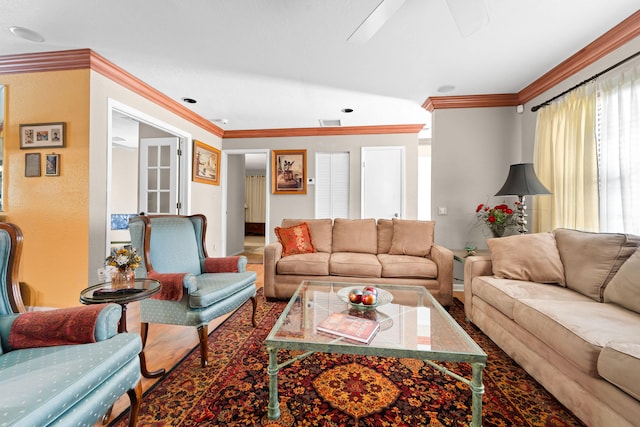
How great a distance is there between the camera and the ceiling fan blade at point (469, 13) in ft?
4.94

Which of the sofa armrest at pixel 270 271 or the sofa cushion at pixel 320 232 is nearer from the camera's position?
the sofa armrest at pixel 270 271

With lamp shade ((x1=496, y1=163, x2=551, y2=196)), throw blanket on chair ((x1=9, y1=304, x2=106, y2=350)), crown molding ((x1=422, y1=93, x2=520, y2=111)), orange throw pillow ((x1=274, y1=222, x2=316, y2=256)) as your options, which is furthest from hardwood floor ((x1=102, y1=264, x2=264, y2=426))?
crown molding ((x1=422, y1=93, x2=520, y2=111))

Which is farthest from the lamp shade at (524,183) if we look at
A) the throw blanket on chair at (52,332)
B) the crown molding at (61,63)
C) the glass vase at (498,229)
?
the crown molding at (61,63)

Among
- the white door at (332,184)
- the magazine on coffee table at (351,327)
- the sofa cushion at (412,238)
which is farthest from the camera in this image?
the white door at (332,184)

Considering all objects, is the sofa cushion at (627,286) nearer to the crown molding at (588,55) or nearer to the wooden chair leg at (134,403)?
the crown molding at (588,55)

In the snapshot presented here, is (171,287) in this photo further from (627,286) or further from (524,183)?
(524,183)

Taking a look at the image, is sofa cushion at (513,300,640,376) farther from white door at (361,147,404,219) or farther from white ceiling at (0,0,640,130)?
white door at (361,147,404,219)

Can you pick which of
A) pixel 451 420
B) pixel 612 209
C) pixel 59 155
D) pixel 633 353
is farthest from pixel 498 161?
pixel 59 155

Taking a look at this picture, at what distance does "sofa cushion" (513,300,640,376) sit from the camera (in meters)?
1.24

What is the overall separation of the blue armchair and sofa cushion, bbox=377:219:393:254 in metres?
2.75

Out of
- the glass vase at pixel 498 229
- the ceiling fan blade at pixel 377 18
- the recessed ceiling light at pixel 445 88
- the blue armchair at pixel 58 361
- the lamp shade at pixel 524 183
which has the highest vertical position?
the recessed ceiling light at pixel 445 88

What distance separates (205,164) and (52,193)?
214cm

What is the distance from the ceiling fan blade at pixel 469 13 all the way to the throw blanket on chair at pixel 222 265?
7.82ft

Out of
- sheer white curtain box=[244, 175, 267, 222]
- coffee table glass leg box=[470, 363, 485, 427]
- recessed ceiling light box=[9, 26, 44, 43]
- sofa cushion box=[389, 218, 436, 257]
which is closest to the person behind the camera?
coffee table glass leg box=[470, 363, 485, 427]
